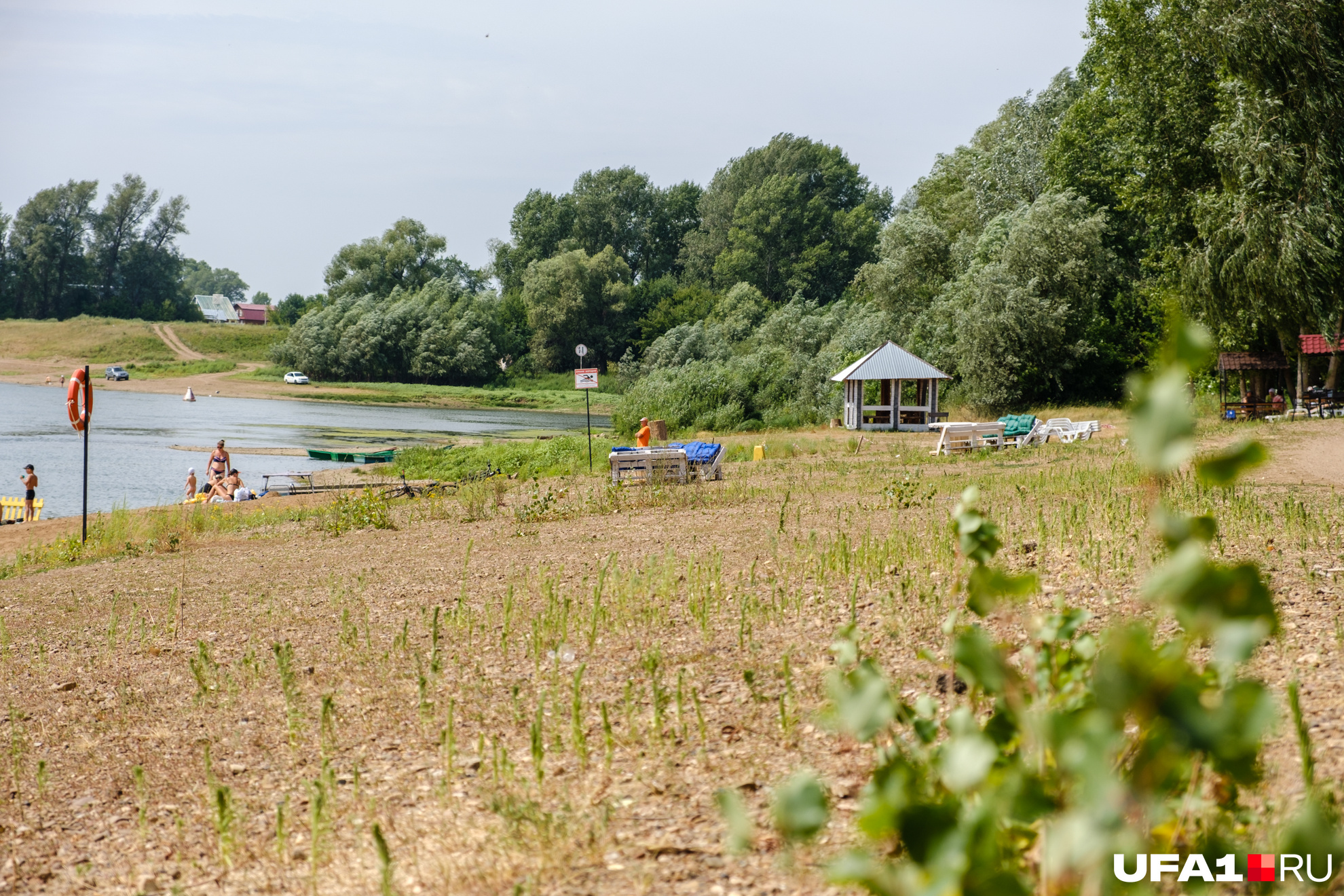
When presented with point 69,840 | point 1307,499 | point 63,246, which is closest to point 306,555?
point 69,840

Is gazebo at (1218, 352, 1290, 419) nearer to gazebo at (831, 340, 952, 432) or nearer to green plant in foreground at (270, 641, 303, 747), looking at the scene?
gazebo at (831, 340, 952, 432)

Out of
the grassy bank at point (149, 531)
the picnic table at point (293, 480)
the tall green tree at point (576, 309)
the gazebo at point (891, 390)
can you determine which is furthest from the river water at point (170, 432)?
the gazebo at point (891, 390)

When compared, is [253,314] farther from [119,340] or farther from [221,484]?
[221,484]

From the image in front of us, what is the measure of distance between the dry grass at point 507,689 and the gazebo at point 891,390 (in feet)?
74.3

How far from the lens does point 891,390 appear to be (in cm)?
3447

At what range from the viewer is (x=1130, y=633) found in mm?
1350

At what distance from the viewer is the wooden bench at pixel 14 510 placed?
2022 centimetres

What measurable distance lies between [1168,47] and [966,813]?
32774 millimetres

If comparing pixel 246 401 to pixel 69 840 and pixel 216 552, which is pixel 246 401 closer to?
pixel 216 552

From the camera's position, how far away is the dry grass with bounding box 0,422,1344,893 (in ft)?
11.9

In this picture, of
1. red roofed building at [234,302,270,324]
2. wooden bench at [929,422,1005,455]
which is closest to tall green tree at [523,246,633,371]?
wooden bench at [929,422,1005,455]

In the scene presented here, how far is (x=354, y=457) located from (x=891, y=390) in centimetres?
1732

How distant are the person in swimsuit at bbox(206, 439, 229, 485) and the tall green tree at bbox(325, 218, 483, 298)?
65.8 metres

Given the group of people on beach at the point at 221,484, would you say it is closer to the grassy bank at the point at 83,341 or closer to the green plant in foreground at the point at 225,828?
the green plant in foreground at the point at 225,828
